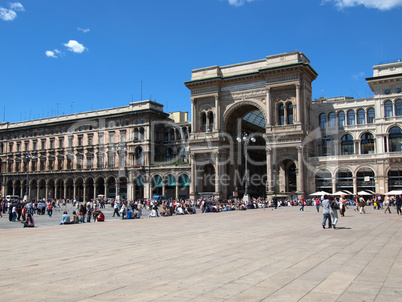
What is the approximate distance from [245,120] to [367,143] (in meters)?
23.6

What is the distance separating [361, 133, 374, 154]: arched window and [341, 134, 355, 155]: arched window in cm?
164

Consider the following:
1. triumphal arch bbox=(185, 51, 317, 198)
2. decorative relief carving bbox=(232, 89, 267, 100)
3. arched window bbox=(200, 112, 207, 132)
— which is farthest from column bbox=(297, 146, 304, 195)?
arched window bbox=(200, 112, 207, 132)

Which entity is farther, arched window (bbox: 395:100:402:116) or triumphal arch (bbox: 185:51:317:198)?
triumphal arch (bbox: 185:51:317:198)

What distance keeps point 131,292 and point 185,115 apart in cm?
8817

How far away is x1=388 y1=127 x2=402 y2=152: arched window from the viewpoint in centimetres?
5819

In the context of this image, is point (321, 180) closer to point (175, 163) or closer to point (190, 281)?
point (175, 163)

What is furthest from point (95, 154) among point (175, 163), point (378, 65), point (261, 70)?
point (378, 65)

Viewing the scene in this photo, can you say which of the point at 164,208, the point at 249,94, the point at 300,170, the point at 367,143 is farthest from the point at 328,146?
the point at 164,208

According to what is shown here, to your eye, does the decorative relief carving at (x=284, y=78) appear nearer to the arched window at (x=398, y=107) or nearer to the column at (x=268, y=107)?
the column at (x=268, y=107)

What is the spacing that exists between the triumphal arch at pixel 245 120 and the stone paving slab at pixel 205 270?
44451 millimetres

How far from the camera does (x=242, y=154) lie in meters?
74.8

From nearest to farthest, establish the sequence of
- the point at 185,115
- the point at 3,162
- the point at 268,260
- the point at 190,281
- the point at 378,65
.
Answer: the point at 190,281, the point at 268,260, the point at 378,65, the point at 185,115, the point at 3,162

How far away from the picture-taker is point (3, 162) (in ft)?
341

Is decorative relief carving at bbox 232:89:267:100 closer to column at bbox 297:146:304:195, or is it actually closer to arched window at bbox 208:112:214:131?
arched window at bbox 208:112:214:131
